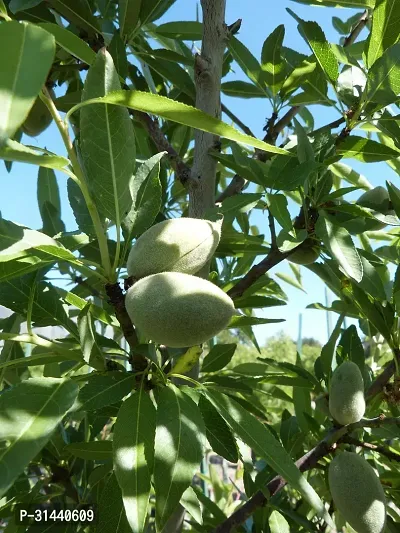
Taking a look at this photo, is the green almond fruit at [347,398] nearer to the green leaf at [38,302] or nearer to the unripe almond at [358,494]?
the unripe almond at [358,494]

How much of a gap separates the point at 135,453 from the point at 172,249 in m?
0.23

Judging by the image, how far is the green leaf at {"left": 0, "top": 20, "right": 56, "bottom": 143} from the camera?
0.36 metres

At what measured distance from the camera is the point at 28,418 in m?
0.54

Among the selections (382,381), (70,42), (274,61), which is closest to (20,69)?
(70,42)

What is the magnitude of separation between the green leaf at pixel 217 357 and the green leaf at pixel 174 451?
370 mm

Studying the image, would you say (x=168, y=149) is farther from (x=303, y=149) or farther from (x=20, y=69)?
(x=20, y=69)

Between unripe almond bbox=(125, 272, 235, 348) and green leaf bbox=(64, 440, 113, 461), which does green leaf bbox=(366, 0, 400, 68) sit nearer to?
unripe almond bbox=(125, 272, 235, 348)

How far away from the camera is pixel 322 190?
36.7 inches

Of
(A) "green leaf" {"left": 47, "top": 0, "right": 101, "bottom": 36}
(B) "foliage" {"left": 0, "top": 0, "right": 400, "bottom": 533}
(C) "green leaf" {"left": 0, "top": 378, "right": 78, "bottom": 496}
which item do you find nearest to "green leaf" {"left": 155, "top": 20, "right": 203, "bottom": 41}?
(B) "foliage" {"left": 0, "top": 0, "right": 400, "bottom": 533}

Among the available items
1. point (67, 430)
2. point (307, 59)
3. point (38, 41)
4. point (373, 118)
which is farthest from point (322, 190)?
point (67, 430)

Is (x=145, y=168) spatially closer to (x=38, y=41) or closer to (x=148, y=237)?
(x=148, y=237)

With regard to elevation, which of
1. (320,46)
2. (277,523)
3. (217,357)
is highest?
(320,46)

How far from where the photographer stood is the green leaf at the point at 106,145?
2.00 feet

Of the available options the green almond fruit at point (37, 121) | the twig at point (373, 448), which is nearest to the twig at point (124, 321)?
the twig at point (373, 448)
